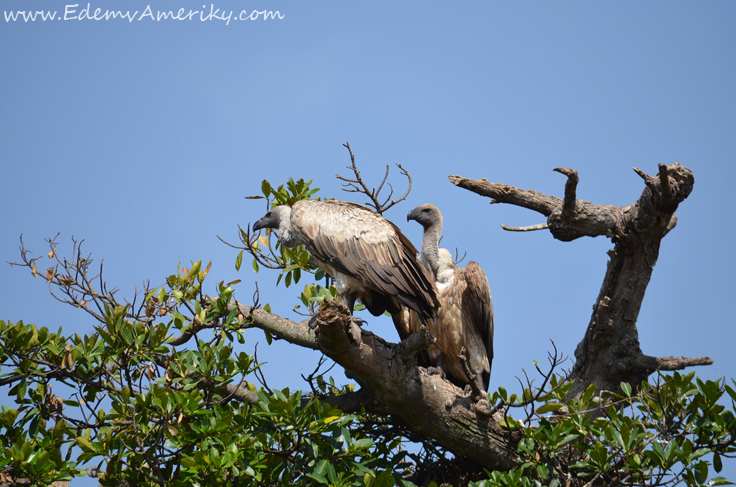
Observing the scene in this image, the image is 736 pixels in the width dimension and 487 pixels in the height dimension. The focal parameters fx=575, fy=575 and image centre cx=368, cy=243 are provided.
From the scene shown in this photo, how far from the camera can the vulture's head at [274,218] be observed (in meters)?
5.57

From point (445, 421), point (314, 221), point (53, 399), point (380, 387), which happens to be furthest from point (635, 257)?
point (53, 399)

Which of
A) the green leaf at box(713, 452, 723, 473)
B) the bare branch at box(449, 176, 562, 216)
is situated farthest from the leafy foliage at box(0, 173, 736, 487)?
the bare branch at box(449, 176, 562, 216)

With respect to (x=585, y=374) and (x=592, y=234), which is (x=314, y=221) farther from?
(x=585, y=374)

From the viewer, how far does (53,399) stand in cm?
396

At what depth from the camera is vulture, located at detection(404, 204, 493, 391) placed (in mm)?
5410

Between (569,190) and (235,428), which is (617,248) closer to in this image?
(569,190)

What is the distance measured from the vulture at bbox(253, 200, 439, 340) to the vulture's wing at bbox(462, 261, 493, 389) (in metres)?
0.59

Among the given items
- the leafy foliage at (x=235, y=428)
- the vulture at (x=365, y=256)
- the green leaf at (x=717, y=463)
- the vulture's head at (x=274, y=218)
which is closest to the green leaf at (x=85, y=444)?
the leafy foliage at (x=235, y=428)

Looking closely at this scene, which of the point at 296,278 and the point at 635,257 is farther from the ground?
the point at 296,278

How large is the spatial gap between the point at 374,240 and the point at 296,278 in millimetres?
1297

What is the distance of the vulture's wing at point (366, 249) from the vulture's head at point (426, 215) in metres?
0.83

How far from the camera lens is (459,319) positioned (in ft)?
18.1

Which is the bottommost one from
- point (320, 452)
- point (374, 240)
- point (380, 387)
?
point (320, 452)

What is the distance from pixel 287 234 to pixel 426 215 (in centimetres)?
149
